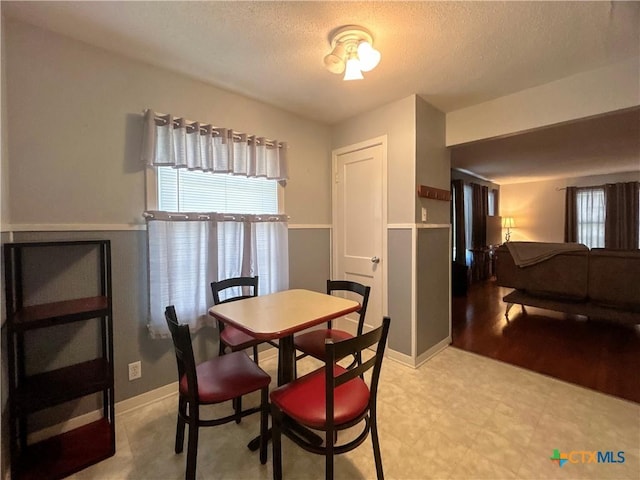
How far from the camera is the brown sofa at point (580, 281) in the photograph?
3.05m

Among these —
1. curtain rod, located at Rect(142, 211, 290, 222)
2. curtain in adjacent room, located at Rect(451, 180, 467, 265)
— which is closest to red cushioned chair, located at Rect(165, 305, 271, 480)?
curtain rod, located at Rect(142, 211, 290, 222)

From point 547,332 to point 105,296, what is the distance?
4278 mm

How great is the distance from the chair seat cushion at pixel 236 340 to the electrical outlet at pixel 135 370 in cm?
60

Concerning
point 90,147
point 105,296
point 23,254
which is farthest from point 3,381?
point 90,147

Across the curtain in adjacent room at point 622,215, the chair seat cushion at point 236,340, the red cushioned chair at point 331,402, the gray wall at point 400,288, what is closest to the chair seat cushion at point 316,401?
the red cushioned chair at point 331,402

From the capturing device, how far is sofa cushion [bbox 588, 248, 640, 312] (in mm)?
3012

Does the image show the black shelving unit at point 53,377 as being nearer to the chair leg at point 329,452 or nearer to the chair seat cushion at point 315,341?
the chair seat cushion at point 315,341

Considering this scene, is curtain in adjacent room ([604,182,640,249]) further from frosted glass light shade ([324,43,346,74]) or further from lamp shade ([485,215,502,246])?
frosted glass light shade ([324,43,346,74])

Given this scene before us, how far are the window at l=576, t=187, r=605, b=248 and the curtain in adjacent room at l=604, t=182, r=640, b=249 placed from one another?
0.14 m

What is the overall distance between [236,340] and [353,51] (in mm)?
1944

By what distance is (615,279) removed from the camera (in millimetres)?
3125

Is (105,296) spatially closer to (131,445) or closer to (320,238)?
(131,445)

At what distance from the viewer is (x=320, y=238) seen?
309 cm

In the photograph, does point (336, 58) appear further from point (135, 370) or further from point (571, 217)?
point (571, 217)
